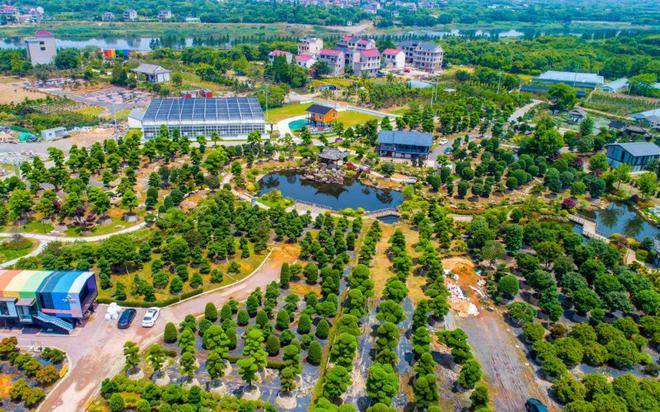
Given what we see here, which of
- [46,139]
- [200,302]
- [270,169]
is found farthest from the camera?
[46,139]

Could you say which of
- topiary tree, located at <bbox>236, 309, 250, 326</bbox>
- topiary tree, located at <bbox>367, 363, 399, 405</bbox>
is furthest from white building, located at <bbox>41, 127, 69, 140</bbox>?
topiary tree, located at <bbox>367, 363, 399, 405</bbox>

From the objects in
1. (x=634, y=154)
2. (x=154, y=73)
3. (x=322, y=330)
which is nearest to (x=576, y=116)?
(x=634, y=154)

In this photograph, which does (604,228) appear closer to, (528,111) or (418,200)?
(418,200)

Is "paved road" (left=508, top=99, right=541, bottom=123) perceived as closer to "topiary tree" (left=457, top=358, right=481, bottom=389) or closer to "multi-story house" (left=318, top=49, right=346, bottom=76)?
"multi-story house" (left=318, top=49, right=346, bottom=76)

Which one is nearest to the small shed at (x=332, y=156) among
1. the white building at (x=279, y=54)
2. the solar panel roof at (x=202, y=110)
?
the solar panel roof at (x=202, y=110)

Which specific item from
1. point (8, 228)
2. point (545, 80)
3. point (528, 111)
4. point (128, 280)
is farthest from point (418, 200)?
point (545, 80)

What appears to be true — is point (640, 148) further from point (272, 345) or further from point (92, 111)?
point (92, 111)

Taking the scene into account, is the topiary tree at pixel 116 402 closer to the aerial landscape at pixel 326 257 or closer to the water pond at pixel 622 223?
the aerial landscape at pixel 326 257
